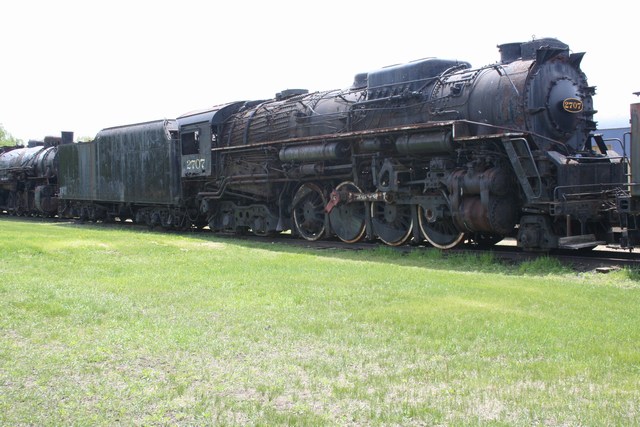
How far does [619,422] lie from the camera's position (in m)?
4.32

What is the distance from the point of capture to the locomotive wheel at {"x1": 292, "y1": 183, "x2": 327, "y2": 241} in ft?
57.2

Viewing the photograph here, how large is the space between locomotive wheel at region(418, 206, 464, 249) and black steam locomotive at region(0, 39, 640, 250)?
25 mm

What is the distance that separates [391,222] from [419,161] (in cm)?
Answer: 164

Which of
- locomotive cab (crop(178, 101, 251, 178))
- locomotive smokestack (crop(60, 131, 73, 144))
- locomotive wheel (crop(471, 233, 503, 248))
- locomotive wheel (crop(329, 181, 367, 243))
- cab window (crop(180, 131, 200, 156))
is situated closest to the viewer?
locomotive wheel (crop(471, 233, 503, 248))

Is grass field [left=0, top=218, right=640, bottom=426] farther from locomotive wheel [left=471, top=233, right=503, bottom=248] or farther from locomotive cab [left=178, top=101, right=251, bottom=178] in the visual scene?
locomotive cab [left=178, top=101, right=251, bottom=178]

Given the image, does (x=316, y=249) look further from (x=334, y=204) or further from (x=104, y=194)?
(x=104, y=194)

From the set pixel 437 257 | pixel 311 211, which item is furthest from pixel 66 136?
pixel 437 257

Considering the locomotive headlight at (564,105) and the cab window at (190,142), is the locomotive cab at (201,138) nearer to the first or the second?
the cab window at (190,142)

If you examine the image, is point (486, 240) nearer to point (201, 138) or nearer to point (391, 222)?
point (391, 222)

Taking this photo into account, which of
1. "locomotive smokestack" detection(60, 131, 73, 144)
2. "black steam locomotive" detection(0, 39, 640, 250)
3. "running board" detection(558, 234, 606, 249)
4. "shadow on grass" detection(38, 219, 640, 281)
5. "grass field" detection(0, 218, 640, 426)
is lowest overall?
"grass field" detection(0, 218, 640, 426)

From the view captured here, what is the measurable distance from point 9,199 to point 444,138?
30.8 metres

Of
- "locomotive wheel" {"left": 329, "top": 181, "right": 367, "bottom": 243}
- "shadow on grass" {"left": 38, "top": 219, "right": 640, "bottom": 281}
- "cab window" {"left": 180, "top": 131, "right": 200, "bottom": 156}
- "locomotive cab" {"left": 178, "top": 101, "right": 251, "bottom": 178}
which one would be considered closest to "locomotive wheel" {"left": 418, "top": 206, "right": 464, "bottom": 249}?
"shadow on grass" {"left": 38, "top": 219, "right": 640, "bottom": 281}

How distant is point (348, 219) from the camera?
16609mm

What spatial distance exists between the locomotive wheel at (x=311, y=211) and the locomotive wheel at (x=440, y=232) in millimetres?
3319
